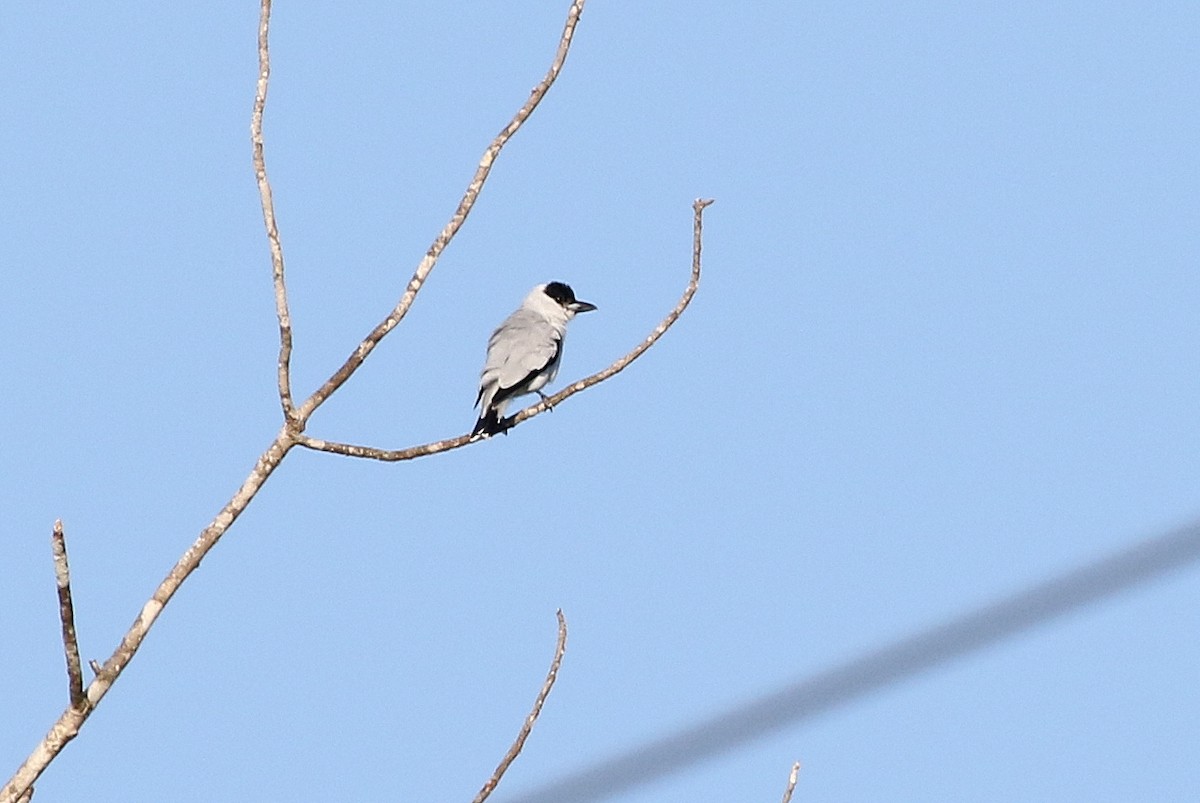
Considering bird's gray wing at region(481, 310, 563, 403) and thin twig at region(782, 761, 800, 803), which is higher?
bird's gray wing at region(481, 310, 563, 403)

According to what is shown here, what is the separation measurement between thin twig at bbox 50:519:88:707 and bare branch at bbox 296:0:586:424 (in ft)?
2.65

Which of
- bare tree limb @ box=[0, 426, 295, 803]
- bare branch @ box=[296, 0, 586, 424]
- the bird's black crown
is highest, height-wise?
the bird's black crown

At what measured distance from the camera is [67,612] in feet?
12.6

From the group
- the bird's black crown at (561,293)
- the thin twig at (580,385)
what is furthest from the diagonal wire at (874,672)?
the bird's black crown at (561,293)

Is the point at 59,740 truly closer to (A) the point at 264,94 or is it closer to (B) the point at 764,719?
(A) the point at 264,94

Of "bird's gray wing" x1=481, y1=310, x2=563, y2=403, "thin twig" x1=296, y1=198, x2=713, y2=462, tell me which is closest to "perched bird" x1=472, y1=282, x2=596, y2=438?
"bird's gray wing" x1=481, y1=310, x2=563, y2=403

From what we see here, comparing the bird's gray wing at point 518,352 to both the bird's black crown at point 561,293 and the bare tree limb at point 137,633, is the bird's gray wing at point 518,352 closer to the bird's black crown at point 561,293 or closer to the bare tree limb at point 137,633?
the bird's black crown at point 561,293

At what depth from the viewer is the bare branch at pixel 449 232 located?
4527 mm

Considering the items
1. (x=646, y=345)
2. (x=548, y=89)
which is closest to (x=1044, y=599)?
(x=646, y=345)

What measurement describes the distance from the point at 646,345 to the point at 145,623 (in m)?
1.53

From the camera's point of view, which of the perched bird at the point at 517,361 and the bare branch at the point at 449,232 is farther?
the perched bird at the point at 517,361

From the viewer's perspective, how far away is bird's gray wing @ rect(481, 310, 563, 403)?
31.7 ft

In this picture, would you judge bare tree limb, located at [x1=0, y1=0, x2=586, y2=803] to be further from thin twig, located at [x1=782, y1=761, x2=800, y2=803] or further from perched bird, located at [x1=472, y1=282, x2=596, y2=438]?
perched bird, located at [x1=472, y1=282, x2=596, y2=438]

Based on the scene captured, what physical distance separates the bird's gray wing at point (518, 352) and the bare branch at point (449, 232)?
4.85 m
